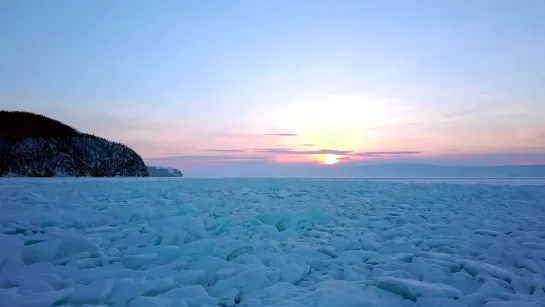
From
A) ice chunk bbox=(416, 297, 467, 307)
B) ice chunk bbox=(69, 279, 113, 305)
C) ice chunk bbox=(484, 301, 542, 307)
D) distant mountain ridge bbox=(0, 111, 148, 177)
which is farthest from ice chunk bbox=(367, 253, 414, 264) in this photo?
distant mountain ridge bbox=(0, 111, 148, 177)

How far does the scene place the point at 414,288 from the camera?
9.20 ft

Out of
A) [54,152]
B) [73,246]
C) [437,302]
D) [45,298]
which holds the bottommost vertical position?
[437,302]

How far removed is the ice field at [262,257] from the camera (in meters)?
2.68

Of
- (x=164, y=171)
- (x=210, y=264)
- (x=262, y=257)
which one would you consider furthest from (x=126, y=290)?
(x=164, y=171)

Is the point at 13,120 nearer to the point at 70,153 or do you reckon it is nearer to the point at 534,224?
the point at 70,153

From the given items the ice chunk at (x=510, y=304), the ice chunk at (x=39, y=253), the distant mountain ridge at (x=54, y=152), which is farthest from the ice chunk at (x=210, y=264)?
the distant mountain ridge at (x=54, y=152)

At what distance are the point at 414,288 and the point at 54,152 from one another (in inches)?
674

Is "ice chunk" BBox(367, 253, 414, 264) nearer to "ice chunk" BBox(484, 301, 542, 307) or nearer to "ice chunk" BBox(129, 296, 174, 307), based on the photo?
"ice chunk" BBox(484, 301, 542, 307)

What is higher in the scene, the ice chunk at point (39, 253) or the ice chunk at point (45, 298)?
the ice chunk at point (39, 253)

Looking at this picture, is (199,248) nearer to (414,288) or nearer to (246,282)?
(246,282)

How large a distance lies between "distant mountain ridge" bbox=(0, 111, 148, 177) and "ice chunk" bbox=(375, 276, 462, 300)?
16.1 m

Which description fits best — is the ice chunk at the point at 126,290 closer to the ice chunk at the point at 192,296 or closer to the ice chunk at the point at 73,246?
the ice chunk at the point at 192,296

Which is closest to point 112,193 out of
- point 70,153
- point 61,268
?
point 61,268

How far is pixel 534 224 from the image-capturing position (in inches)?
210
